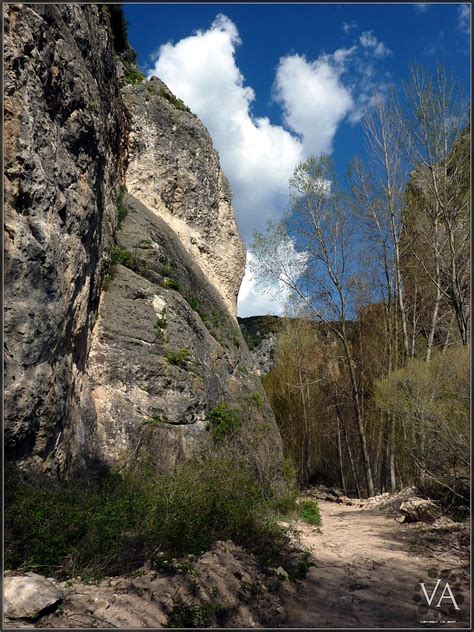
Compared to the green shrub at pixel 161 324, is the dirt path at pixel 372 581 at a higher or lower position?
lower

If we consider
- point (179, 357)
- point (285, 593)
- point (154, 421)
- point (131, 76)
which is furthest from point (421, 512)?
point (131, 76)

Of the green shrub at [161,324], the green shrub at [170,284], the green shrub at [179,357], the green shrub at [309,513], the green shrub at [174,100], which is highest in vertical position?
the green shrub at [174,100]

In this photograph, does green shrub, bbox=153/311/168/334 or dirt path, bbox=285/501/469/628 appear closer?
dirt path, bbox=285/501/469/628

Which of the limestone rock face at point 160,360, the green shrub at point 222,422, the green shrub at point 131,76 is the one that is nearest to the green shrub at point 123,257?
the limestone rock face at point 160,360

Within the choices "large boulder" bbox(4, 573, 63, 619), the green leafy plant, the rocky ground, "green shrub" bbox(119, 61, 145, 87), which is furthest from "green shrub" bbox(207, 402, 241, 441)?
"green shrub" bbox(119, 61, 145, 87)

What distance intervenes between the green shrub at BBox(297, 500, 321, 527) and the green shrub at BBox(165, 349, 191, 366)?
15.1ft

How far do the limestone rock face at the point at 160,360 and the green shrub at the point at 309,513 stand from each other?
58.2 inches

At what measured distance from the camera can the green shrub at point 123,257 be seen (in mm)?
11438

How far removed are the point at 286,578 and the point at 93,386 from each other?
5.28 m

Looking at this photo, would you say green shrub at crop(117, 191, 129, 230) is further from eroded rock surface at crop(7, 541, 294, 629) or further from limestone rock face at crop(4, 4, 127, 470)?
eroded rock surface at crop(7, 541, 294, 629)

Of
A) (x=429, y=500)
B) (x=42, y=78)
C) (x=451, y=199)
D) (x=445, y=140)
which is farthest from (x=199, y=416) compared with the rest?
(x=445, y=140)

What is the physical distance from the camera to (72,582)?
4215 millimetres

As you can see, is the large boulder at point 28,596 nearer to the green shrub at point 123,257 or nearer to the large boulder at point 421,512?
the large boulder at point 421,512

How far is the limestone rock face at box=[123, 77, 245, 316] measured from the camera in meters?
15.2
